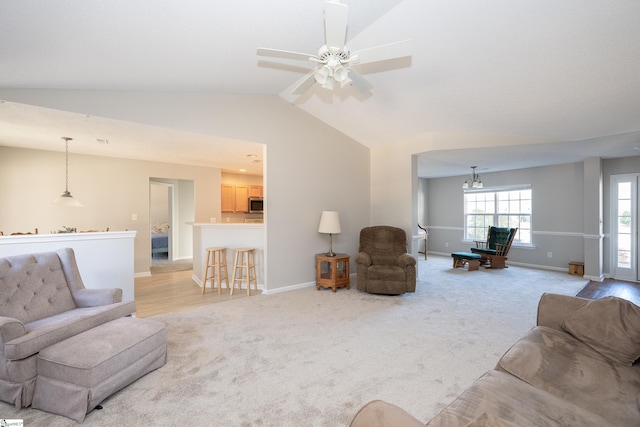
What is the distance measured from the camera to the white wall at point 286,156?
360 cm

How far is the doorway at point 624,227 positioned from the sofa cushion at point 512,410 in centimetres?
625

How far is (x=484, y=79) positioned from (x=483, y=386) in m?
3.17

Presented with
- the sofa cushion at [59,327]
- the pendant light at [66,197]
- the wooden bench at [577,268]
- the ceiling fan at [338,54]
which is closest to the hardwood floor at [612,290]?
the wooden bench at [577,268]

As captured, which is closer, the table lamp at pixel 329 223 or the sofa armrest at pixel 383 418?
the sofa armrest at pixel 383 418

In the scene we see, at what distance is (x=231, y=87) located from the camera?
3.94 metres

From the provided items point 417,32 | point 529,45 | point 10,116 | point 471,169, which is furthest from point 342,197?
point 10,116

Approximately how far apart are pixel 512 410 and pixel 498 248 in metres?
6.22

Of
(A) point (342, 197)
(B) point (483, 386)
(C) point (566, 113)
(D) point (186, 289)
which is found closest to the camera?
(B) point (483, 386)

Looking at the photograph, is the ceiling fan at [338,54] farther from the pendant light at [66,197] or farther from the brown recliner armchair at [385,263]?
the pendant light at [66,197]

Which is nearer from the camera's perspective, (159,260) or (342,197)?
(342,197)

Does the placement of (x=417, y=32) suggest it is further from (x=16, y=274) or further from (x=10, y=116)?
(x=10, y=116)

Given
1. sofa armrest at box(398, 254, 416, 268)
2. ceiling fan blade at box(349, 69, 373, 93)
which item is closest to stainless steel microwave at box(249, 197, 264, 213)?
sofa armrest at box(398, 254, 416, 268)

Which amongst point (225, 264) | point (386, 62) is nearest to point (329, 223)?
point (225, 264)

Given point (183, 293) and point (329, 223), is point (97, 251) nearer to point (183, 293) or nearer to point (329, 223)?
point (183, 293)
